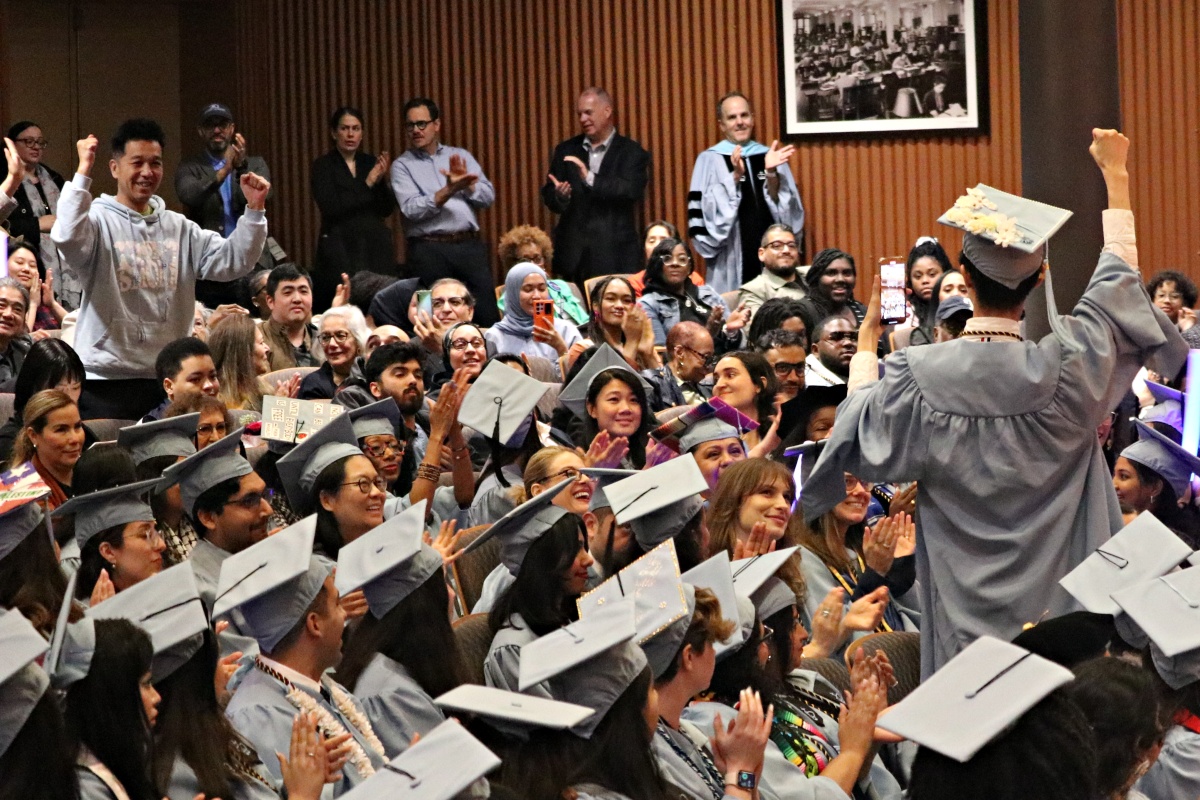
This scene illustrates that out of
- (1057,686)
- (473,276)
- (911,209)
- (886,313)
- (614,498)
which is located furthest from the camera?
(911,209)

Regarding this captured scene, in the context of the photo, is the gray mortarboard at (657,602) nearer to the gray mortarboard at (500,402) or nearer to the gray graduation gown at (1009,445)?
the gray graduation gown at (1009,445)

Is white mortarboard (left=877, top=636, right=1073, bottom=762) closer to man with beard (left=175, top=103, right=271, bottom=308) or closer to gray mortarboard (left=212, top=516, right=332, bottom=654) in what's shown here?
gray mortarboard (left=212, top=516, right=332, bottom=654)

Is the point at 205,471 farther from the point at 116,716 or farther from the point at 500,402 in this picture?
the point at 116,716

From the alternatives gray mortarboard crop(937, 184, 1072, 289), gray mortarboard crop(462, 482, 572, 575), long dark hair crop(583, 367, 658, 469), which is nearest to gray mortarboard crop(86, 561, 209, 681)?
gray mortarboard crop(462, 482, 572, 575)

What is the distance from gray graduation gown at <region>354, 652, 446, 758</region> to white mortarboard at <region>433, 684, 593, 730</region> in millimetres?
908

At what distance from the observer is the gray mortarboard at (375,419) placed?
221 inches

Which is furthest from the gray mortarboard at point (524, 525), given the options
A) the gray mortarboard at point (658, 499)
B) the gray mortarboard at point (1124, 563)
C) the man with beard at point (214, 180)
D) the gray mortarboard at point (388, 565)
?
the man with beard at point (214, 180)

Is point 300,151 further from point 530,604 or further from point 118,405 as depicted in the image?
point 530,604

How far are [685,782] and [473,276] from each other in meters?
7.89

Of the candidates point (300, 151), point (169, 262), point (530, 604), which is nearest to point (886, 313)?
point (169, 262)

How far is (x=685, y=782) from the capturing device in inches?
122

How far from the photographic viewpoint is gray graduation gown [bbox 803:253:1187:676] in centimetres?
352

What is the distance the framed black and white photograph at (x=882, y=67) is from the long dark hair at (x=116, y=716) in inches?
365

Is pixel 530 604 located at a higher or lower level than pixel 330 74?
lower
